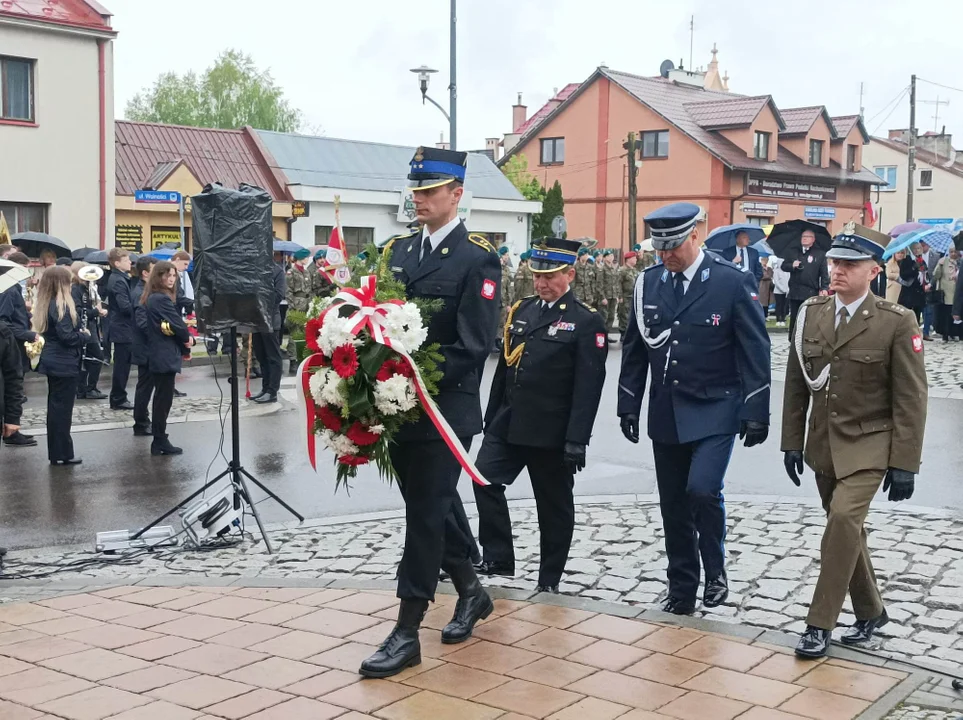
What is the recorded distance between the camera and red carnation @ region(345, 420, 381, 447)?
5078 millimetres

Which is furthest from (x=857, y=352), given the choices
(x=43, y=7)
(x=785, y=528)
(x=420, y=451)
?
(x=43, y=7)

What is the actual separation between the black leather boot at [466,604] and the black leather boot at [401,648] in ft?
1.05

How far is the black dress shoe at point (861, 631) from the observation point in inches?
217

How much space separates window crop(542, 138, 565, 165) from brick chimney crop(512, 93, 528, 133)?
19.2 metres

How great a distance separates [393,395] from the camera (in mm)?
4965

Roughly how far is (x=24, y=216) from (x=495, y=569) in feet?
80.0

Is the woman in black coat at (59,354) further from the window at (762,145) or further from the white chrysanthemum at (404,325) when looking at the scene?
the window at (762,145)

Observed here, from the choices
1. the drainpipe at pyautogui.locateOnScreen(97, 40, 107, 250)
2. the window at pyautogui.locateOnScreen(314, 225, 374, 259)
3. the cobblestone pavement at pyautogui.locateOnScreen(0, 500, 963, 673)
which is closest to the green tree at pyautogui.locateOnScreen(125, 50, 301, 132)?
the window at pyautogui.locateOnScreen(314, 225, 374, 259)

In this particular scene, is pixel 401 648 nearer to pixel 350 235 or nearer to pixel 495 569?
pixel 495 569

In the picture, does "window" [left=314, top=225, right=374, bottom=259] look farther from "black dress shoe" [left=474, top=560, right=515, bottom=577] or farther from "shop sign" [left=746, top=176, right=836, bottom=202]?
"black dress shoe" [left=474, top=560, right=515, bottom=577]

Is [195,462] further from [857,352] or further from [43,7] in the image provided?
[43,7]

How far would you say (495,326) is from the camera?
5473mm

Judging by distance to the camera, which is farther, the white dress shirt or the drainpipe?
the drainpipe

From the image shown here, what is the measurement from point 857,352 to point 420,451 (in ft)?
6.67
